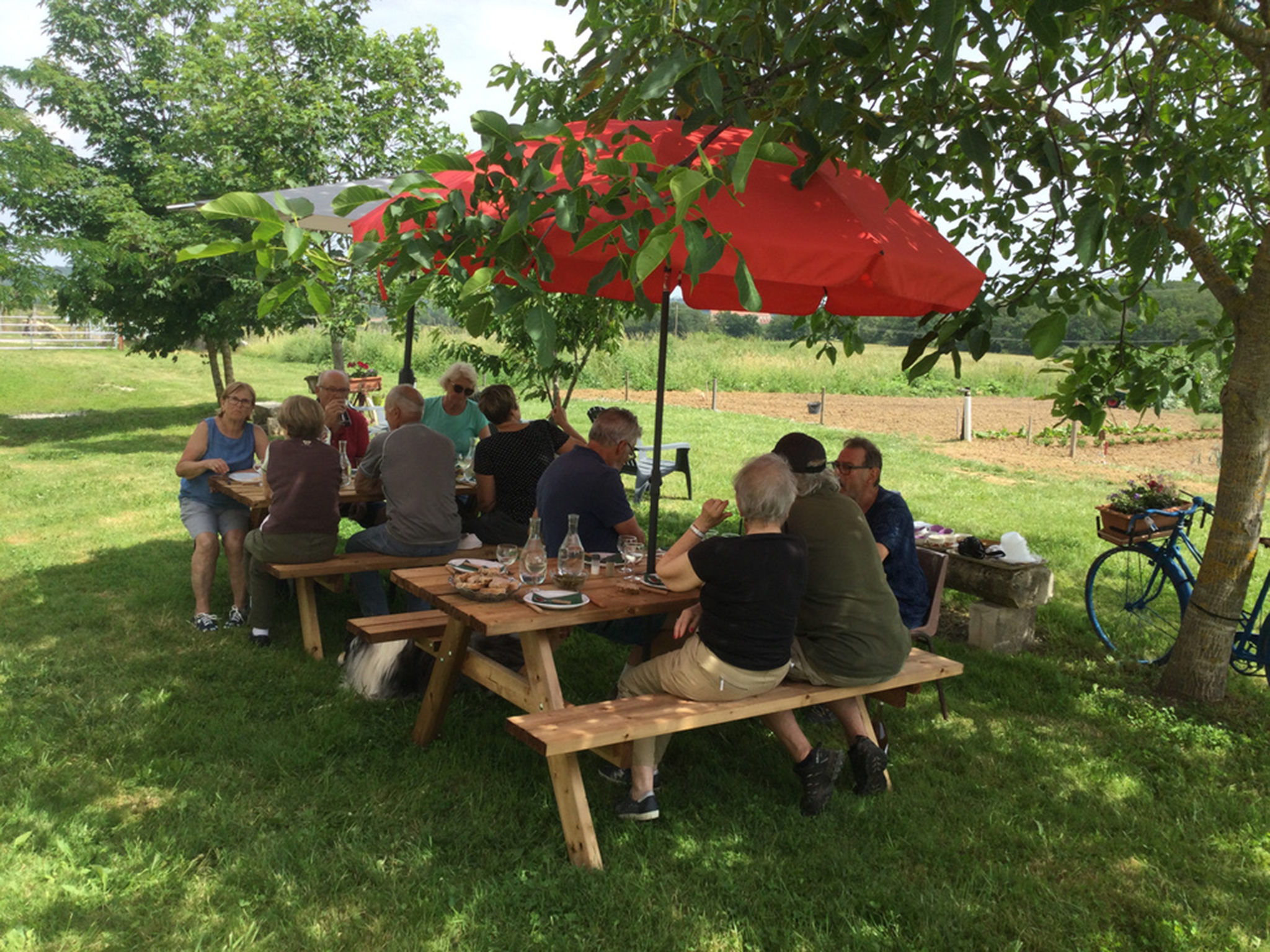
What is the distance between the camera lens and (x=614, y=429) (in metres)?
4.23

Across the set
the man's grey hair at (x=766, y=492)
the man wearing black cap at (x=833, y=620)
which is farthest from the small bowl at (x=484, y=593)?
the man wearing black cap at (x=833, y=620)

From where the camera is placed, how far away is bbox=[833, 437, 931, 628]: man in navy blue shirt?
4.26 meters

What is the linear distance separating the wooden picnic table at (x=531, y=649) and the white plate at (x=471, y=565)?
0.26 ft

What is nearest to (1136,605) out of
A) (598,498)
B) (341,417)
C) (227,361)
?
(598,498)

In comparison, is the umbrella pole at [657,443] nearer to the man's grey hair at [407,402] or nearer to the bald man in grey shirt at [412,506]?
the bald man in grey shirt at [412,506]

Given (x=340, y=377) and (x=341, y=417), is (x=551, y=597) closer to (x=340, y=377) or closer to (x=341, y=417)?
(x=340, y=377)

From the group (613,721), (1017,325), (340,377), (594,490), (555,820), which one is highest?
(1017,325)

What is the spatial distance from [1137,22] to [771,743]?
13.0 feet

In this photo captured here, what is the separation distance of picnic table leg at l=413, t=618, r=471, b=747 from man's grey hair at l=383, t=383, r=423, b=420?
5.75ft

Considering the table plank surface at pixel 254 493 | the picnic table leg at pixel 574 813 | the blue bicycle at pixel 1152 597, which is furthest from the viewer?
the table plank surface at pixel 254 493

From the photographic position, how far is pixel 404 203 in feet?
7.66

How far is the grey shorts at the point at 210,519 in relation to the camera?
5469mm

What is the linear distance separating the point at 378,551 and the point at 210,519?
→ 1240mm

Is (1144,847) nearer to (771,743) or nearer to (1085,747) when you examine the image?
(1085,747)
